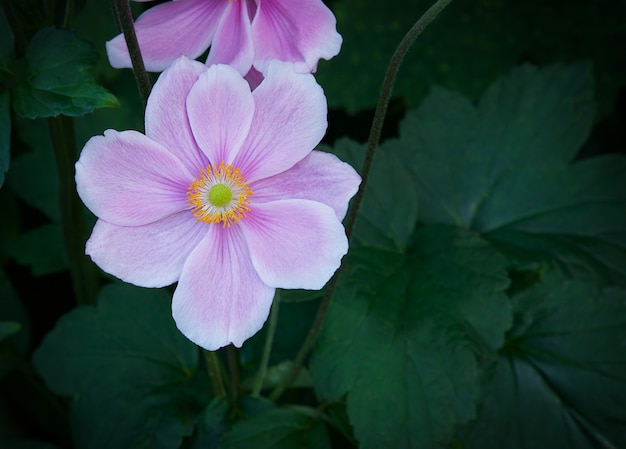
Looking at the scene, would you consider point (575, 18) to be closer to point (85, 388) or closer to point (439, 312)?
point (439, 312)

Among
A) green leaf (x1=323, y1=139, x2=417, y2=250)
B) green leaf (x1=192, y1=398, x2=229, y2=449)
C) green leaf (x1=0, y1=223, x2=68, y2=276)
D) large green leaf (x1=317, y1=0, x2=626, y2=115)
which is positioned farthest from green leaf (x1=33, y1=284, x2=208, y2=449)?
large green leaf (x1=317, y1=0, x2=626, y2=115)

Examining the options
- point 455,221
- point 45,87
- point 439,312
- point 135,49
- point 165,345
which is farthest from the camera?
point 455,221

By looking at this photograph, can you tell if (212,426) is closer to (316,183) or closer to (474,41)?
(316,183)

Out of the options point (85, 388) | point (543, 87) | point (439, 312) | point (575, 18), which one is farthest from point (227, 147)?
point (575, 18)

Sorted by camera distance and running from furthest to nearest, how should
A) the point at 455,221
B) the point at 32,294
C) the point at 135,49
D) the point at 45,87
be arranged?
the point at 32,294 → the point at 455,221 → the point at 45,87 → the point at 135,49

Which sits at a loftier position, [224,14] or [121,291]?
[224,14]

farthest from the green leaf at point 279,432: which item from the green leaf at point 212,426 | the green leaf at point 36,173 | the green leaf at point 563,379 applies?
the green leaf at point 36,173

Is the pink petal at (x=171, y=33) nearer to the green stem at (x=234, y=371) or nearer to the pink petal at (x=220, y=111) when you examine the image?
the pink petal at (x=220, y=111)
